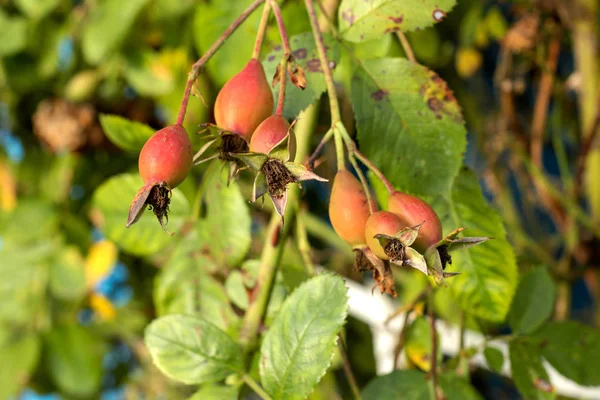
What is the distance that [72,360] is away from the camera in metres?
1.14

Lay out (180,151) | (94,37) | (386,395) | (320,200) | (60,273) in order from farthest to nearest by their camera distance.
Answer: (320,200), (60,273), (94,37), (386,395), (180,151)

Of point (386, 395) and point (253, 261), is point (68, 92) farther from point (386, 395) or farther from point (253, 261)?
point (386, 395)

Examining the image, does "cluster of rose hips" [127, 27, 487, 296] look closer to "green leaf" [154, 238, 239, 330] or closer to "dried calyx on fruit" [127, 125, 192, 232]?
"dried calyx on fruit" [127, 125, 192, 232]

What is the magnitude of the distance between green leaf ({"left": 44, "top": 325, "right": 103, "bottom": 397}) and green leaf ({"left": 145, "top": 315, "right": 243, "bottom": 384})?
2.30 feet

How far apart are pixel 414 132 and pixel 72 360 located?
2.91ft

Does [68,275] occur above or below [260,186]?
below

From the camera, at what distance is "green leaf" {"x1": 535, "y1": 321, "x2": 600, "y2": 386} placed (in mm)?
606

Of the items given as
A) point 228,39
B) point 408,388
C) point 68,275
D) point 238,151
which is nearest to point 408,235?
point 238,151

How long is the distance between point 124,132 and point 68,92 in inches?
24.0

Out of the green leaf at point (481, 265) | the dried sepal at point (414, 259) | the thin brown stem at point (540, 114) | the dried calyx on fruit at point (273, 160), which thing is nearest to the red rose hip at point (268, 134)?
the dried calyx on fruit at point (273, 160)

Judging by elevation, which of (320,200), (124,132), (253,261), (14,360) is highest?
(124,132)

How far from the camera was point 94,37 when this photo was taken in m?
0.99

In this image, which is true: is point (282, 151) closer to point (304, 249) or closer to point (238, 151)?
point (238, 151)

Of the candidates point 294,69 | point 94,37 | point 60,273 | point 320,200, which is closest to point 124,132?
point 294,69
